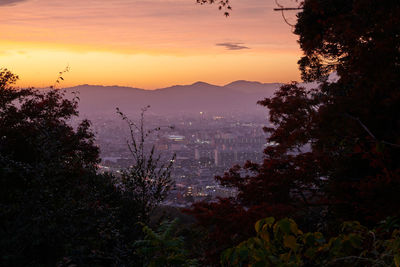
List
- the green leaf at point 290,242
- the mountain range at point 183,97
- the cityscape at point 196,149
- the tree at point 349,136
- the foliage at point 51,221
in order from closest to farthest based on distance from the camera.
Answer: the green leaf at point 290,242
the foliage at point 51,221
the tree at point 349,136
the cityscape at point 196,149
the mountain range at point 183,97

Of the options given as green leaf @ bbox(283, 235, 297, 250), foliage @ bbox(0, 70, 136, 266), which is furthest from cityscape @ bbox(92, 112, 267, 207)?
green leaf @ bbox(283, 235, 297, 250)

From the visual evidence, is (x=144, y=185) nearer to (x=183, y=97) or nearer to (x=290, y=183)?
(x=290, y=183)

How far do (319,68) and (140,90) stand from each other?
165 metres

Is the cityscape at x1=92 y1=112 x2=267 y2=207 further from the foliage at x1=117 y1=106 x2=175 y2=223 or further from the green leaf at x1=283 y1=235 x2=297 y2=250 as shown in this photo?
the green leaf at x1=283 y1=235 x2=297 y2=250

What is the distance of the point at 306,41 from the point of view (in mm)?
10219

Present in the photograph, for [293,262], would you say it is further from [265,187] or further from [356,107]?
[265,187]

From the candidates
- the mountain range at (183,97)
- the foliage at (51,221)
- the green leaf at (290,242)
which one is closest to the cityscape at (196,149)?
the foliage at (51,221)

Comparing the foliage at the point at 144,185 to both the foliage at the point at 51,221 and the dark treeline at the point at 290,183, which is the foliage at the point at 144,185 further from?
the foliage at the point at 51,221

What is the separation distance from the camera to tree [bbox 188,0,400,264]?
6.34m

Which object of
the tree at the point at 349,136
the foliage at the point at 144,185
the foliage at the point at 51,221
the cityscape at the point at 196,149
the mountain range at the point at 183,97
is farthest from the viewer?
the mountain range at the point at 183,97

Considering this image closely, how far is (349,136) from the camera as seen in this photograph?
6.21 meters

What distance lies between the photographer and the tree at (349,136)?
6336mm

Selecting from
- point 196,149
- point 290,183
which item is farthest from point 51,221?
point 196,149

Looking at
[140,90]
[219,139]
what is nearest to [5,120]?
[219,139]
